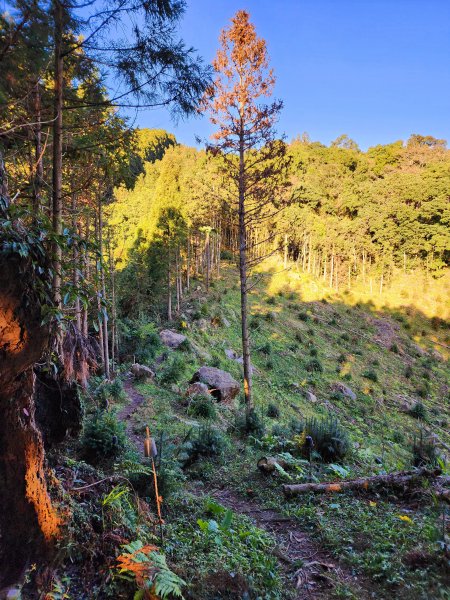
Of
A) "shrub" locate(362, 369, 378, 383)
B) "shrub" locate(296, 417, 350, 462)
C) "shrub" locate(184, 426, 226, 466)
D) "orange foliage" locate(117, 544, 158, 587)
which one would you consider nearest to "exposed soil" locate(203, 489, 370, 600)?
"orange foliage" locate(117, 544, 158, 587)

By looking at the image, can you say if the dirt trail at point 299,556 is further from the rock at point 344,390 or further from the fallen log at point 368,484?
the rock at point 344,390

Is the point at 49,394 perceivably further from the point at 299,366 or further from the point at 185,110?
the point at 299,366

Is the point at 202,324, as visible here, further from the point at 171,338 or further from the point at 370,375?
the point at 370,375

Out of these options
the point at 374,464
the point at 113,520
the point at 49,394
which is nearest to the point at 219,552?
the point at 113,520

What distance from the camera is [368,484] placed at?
15.8 ft

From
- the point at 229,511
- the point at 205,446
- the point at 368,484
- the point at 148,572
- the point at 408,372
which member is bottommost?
the point at 408,372

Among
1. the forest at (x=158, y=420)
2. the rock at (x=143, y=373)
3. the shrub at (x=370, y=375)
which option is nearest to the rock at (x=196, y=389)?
the forest at (x=158, y=420)

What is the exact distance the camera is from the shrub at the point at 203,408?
30.6ft

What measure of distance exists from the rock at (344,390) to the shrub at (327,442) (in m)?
9.87

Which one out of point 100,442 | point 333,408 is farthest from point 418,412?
point 100,442

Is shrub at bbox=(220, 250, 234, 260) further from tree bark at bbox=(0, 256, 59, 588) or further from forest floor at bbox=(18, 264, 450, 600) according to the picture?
tree bark at bbox=(0, 256, 59, 588)

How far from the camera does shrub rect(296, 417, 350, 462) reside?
631 cm

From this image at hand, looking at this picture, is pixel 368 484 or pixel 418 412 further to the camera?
pixel 418 412

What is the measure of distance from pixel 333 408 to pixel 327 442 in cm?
841
